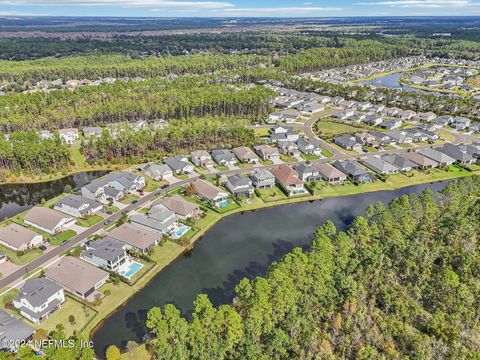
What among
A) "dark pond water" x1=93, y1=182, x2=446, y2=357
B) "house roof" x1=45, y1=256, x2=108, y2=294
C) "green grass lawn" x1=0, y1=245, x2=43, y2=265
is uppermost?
"house roof" x1=45, y1=256, x2=108, y2=294

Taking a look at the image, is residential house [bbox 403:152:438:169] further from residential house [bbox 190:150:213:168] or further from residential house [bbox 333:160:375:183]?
residential house [bbox 190:150:213:168]

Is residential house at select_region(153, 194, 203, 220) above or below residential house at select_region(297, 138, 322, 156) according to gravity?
above

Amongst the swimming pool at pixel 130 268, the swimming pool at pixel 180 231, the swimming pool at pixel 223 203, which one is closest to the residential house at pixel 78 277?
the swimming pool at pixel 130 268

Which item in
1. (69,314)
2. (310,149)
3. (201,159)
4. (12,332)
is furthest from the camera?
(310,149)

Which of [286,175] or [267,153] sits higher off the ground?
[286,175]

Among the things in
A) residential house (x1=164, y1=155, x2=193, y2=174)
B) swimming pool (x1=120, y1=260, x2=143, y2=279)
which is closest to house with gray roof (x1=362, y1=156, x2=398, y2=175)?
residential house (x1=164, y1=155, x2=193, y2=174)

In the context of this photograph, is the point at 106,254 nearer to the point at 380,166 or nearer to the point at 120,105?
the point at 380,166

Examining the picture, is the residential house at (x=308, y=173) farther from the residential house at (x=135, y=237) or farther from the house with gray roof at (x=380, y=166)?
the residential house at (x=135, y=237)

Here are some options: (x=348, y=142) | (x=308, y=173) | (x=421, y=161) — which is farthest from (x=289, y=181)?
(x=421, y=161)
